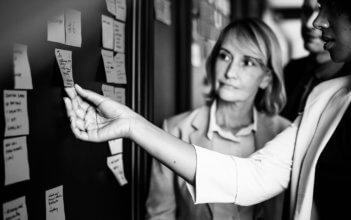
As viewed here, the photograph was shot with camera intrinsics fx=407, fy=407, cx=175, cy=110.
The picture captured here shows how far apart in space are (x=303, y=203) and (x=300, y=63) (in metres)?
1.31

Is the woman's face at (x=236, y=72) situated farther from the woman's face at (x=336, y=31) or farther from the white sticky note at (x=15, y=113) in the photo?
the white sticky note at (x=15, y=113)

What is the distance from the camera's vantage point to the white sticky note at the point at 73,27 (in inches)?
48.4

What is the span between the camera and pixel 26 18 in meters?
1.06

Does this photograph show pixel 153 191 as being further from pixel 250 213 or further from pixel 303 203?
pixel 303 203

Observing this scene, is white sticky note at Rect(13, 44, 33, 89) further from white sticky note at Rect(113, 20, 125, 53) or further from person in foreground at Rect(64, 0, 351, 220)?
white sticky note at Rect(113, 20, 125, 53)

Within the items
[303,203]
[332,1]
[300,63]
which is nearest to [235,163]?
[303,203]

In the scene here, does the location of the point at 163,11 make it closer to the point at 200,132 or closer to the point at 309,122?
the point at 200,132

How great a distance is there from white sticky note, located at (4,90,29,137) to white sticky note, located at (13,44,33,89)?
23 millimetres

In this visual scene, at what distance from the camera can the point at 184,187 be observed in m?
1.78

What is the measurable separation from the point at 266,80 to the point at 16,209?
4.50 ft

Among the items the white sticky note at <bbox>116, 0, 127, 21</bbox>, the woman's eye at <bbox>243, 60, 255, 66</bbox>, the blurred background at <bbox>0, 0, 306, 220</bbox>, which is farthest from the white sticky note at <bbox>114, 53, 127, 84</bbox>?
the woman's eye at <bbox>243, 60, 255, 66</bbox>

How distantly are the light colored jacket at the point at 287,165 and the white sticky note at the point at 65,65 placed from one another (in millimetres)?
444

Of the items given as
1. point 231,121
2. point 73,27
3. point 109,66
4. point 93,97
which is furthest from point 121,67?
point 231,121

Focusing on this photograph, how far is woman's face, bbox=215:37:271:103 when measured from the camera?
1.88 meters
